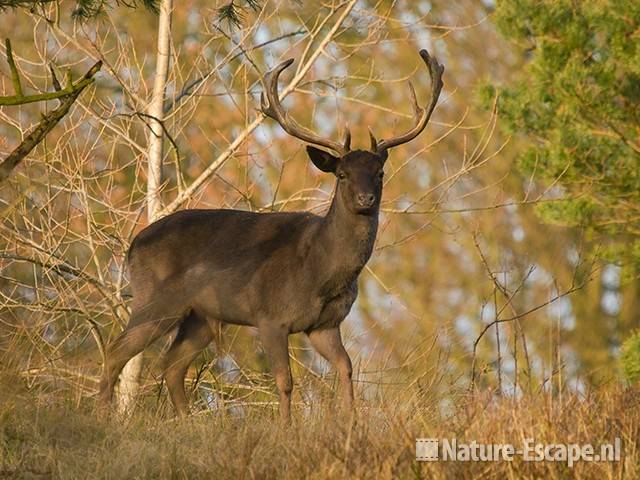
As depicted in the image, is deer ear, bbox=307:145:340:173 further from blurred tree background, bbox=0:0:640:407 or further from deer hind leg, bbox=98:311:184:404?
deer hind leg, bbox=98:311:184:404

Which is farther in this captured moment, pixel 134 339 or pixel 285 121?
pixel 134 339

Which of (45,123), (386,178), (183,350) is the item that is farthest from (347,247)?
(386,178)

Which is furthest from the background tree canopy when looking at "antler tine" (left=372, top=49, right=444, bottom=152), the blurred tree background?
"antler tine" (left=372, top=49, right=444, bottom=152)

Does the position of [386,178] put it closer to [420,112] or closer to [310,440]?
[420,112]

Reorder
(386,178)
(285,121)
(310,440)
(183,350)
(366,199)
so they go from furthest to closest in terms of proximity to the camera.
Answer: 1. (386,178)
2. (183,350)
3. (285,121)
4. (366,199)
5. (310,440)

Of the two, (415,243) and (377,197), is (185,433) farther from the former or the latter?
(415,243)

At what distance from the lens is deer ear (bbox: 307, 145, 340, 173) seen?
27.4 ft

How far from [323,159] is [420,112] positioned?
0.81 meters

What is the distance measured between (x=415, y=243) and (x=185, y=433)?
16126 millimetres

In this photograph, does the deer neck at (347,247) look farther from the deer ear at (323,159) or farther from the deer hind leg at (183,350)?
the deer hind leg at (183,350)

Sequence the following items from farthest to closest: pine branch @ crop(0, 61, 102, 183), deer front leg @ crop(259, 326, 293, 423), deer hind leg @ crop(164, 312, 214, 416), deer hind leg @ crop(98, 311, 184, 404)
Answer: deer hind leg @ crop(164, 312, 214, 416) → deer hind leg @ crop(98, 311, 184, 404) → deer front leg @ crop(259, 326, 293, 423) → pine branch @ crop(0, 61, 102, 183)

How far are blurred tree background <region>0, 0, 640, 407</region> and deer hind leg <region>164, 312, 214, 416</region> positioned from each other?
346mm

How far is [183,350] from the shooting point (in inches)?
355

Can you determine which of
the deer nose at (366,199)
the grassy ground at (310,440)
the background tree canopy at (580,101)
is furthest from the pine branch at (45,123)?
the background tree canopy at (580,101)
